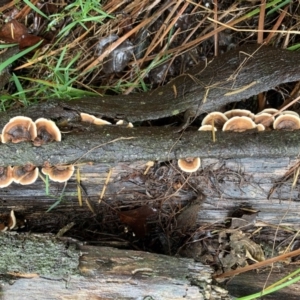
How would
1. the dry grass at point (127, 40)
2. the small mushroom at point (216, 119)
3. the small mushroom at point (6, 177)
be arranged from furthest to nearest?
the dry grass at point (127, 40)
the small mushroom at point (216, 119)
the small mushroom at point (6, 177)

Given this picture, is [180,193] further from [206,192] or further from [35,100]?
[35,100]

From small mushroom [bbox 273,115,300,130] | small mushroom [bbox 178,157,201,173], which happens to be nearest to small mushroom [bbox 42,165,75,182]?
small mushroom [bbox 178,157,201,173]

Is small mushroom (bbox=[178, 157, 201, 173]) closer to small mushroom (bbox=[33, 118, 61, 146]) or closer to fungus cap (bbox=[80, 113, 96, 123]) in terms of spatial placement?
fungus cap (bbox=[80, 113, 96, 123])

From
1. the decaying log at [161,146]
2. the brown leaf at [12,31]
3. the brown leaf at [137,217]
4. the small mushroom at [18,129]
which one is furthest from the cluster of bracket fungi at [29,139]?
the brown leaf at [12,31]

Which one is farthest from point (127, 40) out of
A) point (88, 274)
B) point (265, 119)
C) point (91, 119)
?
point (88, 274)

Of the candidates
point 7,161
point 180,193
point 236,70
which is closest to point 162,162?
point 180,193

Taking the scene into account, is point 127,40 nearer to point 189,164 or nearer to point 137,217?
point 189,164

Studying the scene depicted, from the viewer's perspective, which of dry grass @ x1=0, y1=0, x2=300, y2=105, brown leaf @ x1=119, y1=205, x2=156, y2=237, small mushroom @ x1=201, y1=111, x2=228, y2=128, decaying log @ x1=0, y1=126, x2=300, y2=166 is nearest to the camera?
decaying log @ x1=0, y1=126, x2=300, y2=166

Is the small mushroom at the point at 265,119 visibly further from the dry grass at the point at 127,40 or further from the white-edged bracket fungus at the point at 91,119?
the white-edged bracket fungus at the point at 91,119
